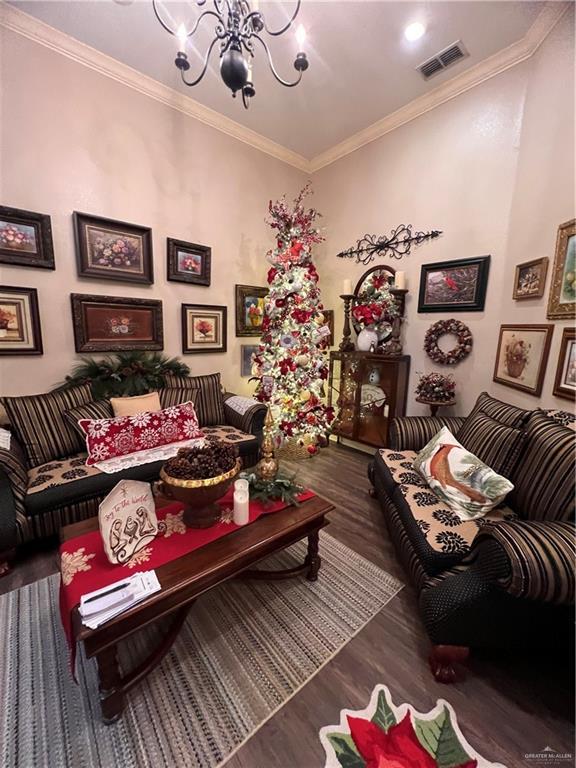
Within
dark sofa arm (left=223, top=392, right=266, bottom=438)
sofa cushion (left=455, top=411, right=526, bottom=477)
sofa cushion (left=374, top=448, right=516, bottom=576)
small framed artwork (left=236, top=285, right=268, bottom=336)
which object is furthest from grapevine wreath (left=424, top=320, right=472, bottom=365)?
small framed artwork (left=236, top=285, right=268, bottom=336)

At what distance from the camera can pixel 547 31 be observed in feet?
6.89

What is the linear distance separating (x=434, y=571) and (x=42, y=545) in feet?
7.95

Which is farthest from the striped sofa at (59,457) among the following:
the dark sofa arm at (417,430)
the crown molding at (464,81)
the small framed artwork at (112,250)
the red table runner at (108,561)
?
the crown molding at (464,81)

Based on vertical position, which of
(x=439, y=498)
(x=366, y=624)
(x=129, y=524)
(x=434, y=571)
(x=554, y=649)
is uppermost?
(x=129, y=524)

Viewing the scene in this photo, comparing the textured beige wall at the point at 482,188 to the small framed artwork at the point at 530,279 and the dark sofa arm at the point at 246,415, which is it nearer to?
the small framed artwork at the point at 530,279

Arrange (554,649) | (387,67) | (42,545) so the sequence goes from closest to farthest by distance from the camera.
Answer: (554,649), (42,545), (387,67)

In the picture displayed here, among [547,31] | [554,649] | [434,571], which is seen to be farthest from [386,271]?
[554,649]

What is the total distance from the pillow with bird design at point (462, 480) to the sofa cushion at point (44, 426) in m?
2.61

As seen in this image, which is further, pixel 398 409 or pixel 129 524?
pixel 398 409

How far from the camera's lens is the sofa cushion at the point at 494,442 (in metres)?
1.68

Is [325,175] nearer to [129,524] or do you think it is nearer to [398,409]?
[398,409]

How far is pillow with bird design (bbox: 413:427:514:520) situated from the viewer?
1.58m

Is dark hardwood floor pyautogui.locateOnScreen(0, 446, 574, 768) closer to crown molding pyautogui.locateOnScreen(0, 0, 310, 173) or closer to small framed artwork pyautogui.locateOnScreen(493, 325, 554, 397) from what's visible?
small framed artwork pyautogui.locateOnScreen(493, 325, 554, 397)

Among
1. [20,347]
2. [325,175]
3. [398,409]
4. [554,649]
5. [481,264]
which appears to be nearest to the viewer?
[554,649]
